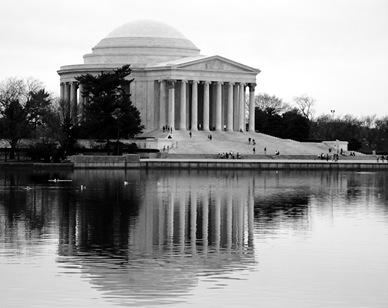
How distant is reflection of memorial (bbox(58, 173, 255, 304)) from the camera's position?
1300 inches

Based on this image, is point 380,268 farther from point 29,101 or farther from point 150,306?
point 29,101

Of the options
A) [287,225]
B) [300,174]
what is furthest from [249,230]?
[300,174]

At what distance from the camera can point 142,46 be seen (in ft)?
476

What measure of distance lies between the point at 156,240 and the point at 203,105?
336 feet

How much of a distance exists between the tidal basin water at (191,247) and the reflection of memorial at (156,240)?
0.05 meters

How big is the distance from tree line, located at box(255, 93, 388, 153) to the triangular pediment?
30.2 feet

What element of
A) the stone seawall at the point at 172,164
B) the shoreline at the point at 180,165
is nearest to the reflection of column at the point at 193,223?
the shoreline at the point at 180,165

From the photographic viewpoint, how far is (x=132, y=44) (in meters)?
145

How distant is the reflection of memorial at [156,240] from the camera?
1300 inches

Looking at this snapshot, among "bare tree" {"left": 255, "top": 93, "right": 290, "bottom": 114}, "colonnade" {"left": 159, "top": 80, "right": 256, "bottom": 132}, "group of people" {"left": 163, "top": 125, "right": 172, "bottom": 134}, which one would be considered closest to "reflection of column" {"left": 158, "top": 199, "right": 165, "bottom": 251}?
"group of people" {"left": 163, "top": 125, "right": 172, "bottom": 134}

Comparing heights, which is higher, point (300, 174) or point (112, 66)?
point (112, 66)

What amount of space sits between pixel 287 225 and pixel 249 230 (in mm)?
2820

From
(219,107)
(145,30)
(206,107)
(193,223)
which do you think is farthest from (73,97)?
(193,223)

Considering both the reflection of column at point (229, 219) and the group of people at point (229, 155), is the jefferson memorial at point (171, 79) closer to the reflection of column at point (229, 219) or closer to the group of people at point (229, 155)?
the group of people at point (229, 155)
